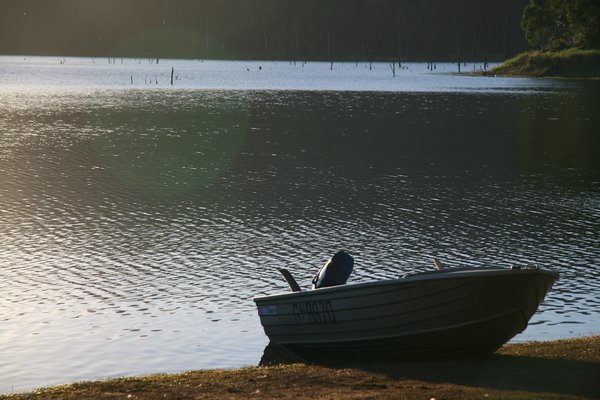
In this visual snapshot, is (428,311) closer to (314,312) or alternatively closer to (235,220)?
(314,312)

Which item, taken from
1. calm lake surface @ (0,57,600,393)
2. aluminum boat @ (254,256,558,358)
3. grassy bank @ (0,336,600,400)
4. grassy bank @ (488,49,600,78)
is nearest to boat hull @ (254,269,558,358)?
aluminum boat @ (254,256,558,358)

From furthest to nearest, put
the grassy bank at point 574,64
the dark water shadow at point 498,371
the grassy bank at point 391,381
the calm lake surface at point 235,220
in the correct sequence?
the grassy bank at point 574,64, the calm lake surface at point 235,220, the dark water shadow at point 498,371, the grassy bank at point 391,381

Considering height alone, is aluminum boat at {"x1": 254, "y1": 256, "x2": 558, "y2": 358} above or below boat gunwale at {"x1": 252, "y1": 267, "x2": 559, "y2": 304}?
below

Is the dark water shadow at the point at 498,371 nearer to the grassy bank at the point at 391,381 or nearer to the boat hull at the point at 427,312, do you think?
the grassy bank at the point at 391,381

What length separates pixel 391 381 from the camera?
19234mm

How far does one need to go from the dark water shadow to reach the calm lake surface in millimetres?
3696

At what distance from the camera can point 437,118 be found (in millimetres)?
102125

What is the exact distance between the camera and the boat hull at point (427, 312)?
66.0ft

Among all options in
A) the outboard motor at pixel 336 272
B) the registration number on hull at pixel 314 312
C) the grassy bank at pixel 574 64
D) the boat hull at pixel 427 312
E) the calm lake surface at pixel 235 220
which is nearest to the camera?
the boat hull at pixel 427 312

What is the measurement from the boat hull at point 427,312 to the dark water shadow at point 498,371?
0.97 ft

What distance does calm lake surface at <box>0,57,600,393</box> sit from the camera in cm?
2602

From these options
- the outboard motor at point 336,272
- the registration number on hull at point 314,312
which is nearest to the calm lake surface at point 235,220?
the registration number on hull at point 314,312

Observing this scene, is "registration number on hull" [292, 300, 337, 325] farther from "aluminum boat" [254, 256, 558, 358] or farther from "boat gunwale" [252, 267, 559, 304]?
"boat gunwale" [252, 267, 559, 304]

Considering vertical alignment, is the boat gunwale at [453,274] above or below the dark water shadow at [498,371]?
above
